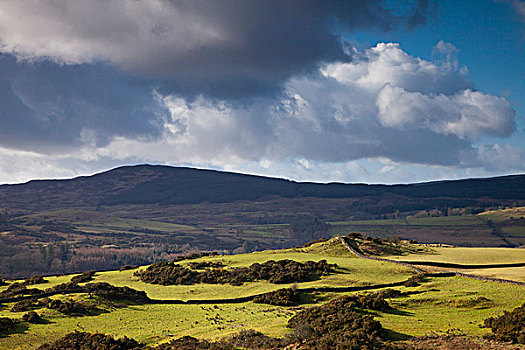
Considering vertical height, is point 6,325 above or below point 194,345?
below

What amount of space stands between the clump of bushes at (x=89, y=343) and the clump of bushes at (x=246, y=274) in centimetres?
2753

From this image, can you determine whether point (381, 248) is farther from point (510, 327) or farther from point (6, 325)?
point (6, 325)

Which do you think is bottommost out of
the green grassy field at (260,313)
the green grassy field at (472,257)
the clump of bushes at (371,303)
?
the green grassy field at (260,313)

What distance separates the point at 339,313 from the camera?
119 feet

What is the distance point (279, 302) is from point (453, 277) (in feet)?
69.2

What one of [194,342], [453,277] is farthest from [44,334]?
[453,277]

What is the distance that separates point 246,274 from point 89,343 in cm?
3274

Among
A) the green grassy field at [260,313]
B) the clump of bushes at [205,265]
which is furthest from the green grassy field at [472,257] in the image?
the clump of bushes at [205,265]

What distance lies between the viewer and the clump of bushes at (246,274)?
59.8m

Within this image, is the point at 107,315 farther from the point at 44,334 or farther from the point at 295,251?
the point at 295,251

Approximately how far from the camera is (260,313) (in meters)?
44.5

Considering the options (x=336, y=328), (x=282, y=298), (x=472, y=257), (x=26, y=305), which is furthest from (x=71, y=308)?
(x=472, y=257)

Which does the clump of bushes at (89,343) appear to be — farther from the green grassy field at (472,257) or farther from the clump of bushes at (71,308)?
the green grassy field at (472,257)

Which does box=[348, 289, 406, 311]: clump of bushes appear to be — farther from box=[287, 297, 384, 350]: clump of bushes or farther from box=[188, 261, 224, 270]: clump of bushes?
box=[188, 261, 224, 270]: clump of bushes
